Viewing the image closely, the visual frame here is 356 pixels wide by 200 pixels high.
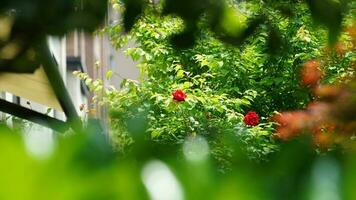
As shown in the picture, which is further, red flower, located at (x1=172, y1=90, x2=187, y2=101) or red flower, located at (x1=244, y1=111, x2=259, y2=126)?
red flower, located at (x1=172, y1=90, x2=187, y2=101)

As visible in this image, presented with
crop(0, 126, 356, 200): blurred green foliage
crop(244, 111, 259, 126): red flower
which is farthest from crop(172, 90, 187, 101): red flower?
crop(0, 126, 356, 200): blurred green foliage

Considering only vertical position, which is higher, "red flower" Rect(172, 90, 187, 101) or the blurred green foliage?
"red flower" Rect(172, 90, 187, 101)

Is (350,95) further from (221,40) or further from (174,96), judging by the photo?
(174,96)

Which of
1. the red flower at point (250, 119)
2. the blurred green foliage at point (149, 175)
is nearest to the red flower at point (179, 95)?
the red flower at point (250, 119)

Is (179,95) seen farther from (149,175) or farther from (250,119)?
(149,175)

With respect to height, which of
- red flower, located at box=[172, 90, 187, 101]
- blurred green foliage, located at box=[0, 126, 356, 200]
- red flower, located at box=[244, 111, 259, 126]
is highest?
red flower, located at box=[172, 90, 187, 101]

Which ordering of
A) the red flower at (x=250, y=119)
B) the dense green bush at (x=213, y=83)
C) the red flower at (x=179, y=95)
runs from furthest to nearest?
the dense green bush at (x=213, y=83), the red flower at (x=179, y=95), the red flower at (x=250, y=119)

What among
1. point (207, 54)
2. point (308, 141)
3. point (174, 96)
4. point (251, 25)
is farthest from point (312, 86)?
point (308, 141)

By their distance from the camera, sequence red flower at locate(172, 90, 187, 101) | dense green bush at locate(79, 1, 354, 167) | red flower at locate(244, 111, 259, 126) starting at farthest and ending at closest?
1. dense green bush at locate(79, 1, 354, 167)
2. red flower at locate(172, 90, 187, 101)
3. red flower at locate(244, 111, 259, 126)

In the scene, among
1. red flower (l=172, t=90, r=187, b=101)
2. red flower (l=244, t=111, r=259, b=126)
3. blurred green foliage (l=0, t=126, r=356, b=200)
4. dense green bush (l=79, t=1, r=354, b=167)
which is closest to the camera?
blurred green foliage (l=0, t=126, r=356, b=200)

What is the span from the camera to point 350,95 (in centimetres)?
299

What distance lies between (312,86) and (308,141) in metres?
5.71

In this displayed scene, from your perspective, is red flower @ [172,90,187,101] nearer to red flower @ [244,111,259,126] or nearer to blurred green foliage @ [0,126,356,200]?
red flower @ [244,111,259,126]

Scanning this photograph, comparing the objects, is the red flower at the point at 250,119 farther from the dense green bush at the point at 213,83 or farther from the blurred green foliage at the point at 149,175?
the blurred green foliage at the point at 149,175
